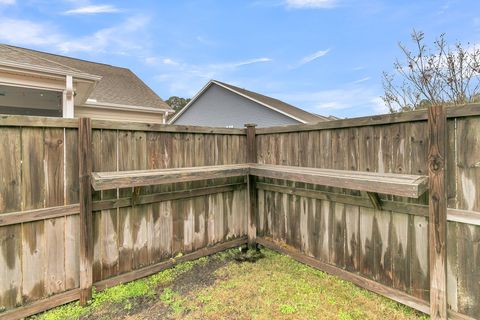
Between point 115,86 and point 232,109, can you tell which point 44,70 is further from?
point 232,109

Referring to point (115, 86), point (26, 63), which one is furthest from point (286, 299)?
point (115, 86)

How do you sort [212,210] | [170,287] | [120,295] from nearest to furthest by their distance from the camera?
[120,295] < [170,287] < [212,210]

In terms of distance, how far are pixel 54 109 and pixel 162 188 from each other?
8.42 metres

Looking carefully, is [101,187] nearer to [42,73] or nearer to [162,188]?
[162,188]

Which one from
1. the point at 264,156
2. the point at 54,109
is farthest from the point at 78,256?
the point at 54,109

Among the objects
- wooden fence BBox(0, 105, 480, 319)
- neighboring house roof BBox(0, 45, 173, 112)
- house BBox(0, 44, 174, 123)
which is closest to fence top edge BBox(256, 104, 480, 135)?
wooden fence BBox(0, 105, 480, 319)

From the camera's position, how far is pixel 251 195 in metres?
3.97

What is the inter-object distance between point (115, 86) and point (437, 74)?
36.1 ft

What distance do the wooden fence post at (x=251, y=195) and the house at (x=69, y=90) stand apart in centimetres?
524

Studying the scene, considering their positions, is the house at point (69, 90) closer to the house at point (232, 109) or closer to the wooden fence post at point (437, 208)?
the house at point (232, 109)

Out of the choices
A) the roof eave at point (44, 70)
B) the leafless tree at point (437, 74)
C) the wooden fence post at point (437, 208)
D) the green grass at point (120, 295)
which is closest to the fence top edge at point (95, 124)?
the green grass at point (120, 295)

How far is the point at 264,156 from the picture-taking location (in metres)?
3.88

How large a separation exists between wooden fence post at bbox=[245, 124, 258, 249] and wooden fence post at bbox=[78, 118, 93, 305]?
216 cm

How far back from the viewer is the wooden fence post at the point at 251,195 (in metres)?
3.97
